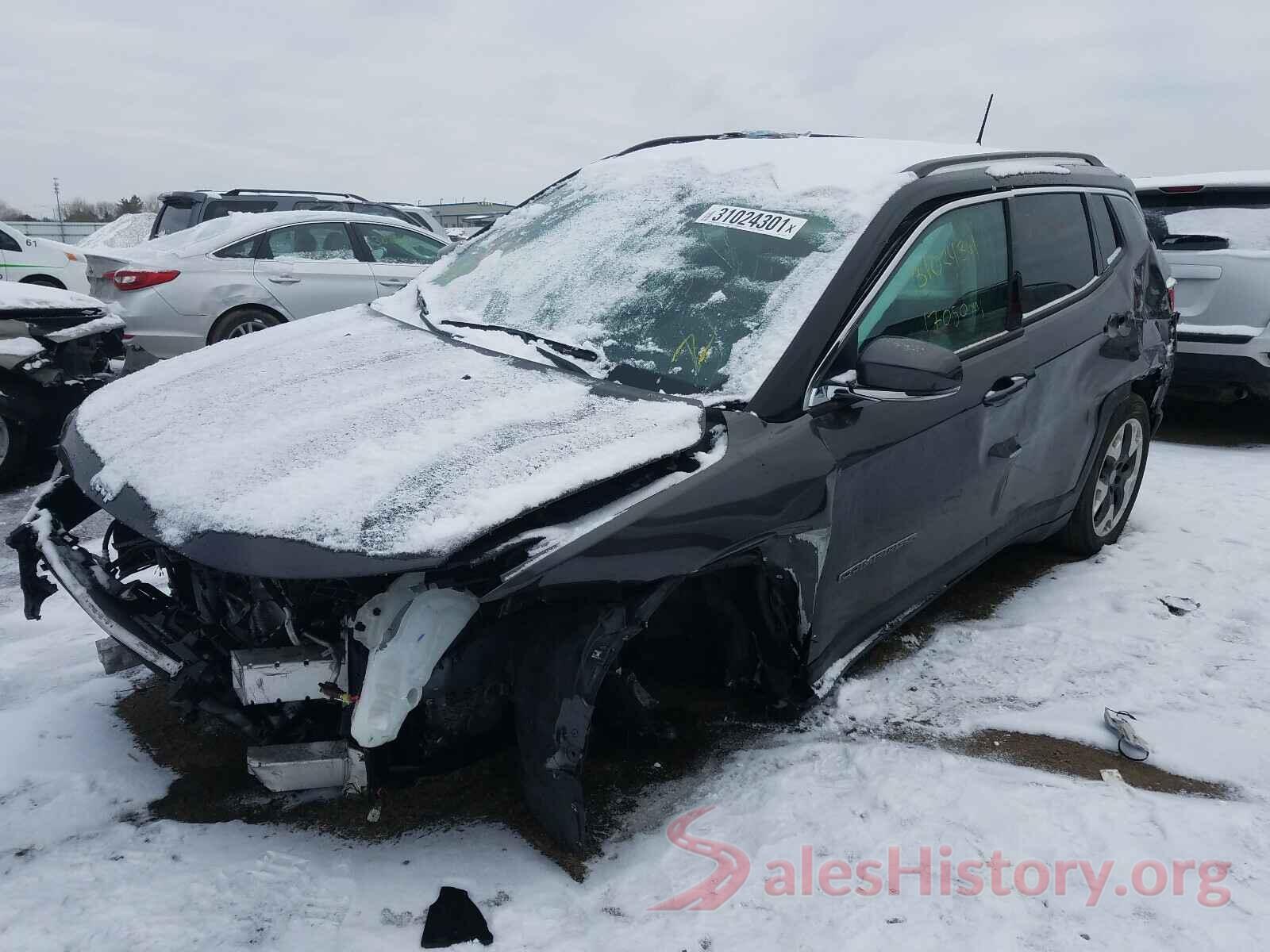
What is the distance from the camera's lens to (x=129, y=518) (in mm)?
2119

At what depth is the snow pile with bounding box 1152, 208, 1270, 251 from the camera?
6.20 meters

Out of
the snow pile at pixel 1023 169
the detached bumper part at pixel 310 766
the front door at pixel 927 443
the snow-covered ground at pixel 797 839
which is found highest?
the snow pile at pixel 1023 169

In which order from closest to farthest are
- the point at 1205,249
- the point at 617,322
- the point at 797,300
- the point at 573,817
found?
the point at 573,817 → the point at 797,300 → the point at 617,322 → the point at 1205,249

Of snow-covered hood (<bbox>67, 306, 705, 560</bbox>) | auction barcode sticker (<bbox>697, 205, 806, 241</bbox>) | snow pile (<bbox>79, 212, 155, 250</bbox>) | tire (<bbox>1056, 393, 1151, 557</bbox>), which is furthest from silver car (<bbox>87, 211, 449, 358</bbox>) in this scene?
snow pile (<bbox>79, 212, 155, 250</bbox>)

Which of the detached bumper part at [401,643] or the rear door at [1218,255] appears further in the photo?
the rear door at [1218,255]

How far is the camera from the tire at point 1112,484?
406 cm

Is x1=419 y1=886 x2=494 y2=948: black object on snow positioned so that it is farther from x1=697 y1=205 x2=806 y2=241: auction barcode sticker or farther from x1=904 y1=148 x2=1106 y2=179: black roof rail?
x1=904 y1=148 x2=1106 y2=179: black roof rail

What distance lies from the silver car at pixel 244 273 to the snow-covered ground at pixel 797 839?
4784 mm

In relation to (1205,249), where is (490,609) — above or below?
below

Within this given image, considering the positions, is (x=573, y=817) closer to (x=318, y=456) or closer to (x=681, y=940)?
(x=681, y=940)

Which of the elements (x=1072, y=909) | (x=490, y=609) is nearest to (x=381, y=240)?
(x=490, y=609)

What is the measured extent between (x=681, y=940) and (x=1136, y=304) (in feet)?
11.1

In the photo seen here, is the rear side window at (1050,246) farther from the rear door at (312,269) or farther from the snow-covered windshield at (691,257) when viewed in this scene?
the rear door at (312,269)

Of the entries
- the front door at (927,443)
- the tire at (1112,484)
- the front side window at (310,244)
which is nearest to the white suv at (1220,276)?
the tire at (1112,484)
